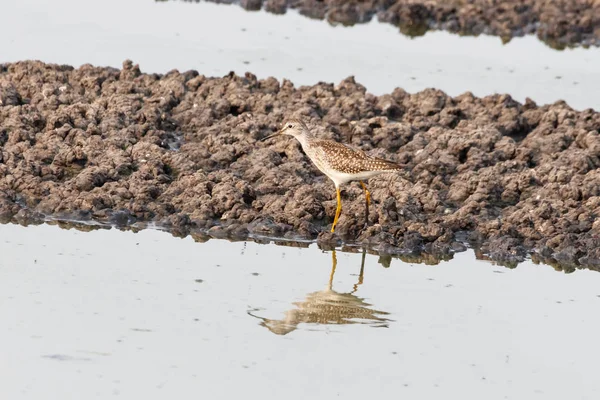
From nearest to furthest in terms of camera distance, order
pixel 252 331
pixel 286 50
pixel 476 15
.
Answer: pixel 252 331, pixel 286 50, pixel 476 15

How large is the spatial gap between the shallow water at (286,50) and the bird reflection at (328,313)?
10183 mm

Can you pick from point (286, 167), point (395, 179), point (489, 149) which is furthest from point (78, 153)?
point (489, 149)

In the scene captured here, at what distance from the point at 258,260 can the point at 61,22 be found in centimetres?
1498

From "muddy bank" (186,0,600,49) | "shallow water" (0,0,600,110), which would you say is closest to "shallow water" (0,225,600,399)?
"shallow water" (0,0,600,110)

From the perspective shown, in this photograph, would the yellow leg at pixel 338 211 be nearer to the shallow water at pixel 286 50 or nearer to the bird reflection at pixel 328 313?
the bird reflection at pixel 328 313

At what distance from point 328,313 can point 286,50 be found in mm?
14394

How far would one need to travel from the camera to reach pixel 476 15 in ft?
103

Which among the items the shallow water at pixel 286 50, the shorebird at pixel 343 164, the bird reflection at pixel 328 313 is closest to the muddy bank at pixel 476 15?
the shallow water at pixel 286 50

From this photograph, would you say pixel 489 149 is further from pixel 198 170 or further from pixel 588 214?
pixel 198 170

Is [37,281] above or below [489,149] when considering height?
below

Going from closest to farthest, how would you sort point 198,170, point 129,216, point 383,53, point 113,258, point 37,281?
point 37,281
point 113,258
point 129,216
point 198,170
point 383,53

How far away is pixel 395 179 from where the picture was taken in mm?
17797

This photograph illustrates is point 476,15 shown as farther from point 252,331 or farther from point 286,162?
point 252,331

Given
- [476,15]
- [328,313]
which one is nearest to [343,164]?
[328,313]
